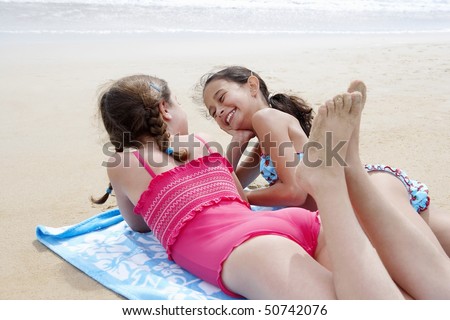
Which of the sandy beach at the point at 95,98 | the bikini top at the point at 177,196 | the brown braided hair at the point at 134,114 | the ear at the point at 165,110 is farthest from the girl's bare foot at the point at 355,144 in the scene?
the sandy beach at the point at 95,98

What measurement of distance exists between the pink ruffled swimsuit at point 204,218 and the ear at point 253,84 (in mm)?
854

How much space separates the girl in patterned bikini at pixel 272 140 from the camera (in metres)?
2.88

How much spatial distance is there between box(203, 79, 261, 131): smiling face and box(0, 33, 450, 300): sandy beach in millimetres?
705

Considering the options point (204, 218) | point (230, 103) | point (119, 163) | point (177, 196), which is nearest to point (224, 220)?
point (204, 218)

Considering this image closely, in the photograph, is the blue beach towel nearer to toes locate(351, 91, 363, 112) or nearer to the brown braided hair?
the brown braided hair

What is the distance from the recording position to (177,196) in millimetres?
2648

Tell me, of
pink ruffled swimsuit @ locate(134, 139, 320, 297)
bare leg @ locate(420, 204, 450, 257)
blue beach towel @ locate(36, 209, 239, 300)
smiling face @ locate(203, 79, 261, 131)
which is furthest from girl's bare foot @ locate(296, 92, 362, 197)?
smiling face @ locate(203, 79, 261, 131)

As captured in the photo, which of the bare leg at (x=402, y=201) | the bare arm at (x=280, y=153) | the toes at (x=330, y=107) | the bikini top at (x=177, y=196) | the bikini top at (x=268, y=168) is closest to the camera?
the toes at (x=330, y=107)

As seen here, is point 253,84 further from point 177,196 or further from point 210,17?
point 210,17

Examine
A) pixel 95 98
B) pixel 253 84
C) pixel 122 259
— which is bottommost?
pixel 95 98

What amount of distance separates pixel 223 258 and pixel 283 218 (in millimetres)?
338

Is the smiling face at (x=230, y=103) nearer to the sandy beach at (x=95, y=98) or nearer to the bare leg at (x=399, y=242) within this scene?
the sandy beach at (x=95, y=98)

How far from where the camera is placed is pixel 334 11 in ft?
44.9

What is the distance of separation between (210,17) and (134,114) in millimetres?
9292
